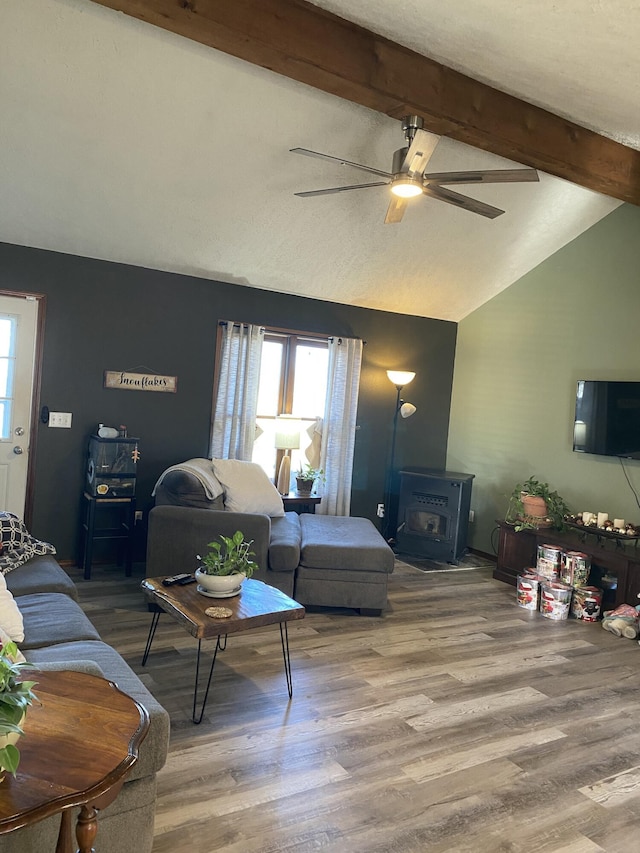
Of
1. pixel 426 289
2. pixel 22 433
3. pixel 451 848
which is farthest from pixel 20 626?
pixel 426 289

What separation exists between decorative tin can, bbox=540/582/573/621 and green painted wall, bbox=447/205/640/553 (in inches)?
37.5

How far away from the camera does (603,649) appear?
4.15 metres

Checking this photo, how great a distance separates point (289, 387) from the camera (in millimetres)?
6035

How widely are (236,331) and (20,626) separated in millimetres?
3493

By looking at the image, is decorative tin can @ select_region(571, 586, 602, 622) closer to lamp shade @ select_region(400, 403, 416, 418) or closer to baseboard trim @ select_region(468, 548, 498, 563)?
baseboard trim @ select_region(468, 548, 498, 563)

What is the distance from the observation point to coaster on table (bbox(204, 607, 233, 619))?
9.50 ft

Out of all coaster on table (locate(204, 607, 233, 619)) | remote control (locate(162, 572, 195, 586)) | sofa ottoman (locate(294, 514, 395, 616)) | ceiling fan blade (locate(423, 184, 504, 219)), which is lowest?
sofa ottoman (locate(294, 514, 395, 616))

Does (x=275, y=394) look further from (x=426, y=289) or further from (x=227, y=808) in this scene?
(x=227, y=808)

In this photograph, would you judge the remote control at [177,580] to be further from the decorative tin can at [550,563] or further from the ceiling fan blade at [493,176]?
the decorative tin can at [550,563]

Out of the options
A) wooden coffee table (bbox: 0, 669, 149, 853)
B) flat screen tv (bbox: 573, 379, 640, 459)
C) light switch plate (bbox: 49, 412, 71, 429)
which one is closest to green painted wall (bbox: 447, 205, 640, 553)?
flat screen tv (bbox: 573, 379, 640, 459)

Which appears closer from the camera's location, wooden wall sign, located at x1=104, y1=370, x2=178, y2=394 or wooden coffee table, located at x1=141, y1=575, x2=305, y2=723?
wooden coffee table, located at x1=141, y1=575, x2=305, y2=723

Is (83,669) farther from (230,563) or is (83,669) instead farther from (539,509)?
(539,509)

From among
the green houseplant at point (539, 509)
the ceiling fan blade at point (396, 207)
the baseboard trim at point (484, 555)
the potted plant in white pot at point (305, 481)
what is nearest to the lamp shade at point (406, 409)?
the potted plant in white pot at point (305, 481)

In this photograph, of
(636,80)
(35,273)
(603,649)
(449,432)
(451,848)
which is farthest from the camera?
(449,432)
